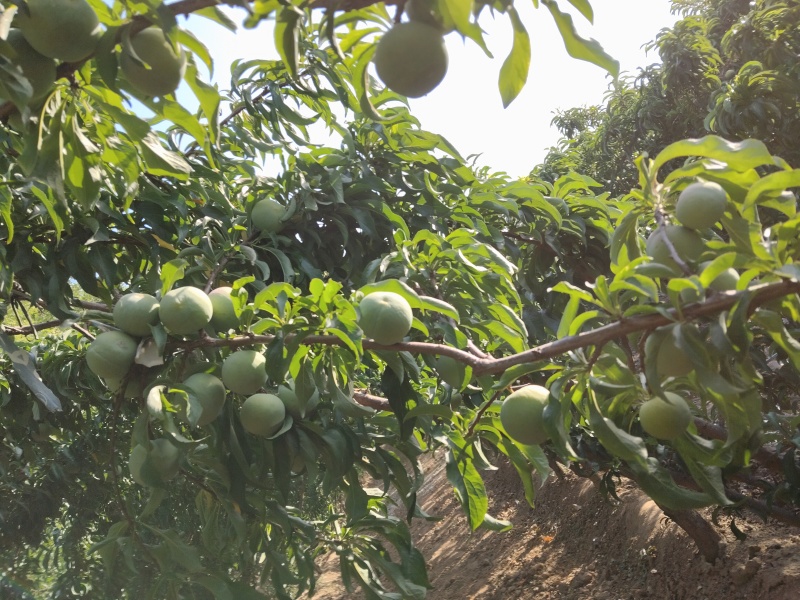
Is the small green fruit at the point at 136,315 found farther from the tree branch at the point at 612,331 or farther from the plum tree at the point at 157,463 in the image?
the tree branch at the point at 612,331

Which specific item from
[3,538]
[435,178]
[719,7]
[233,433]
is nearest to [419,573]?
[233,433]

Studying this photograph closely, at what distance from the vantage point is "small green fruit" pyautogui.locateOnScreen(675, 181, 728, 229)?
856 millimetres

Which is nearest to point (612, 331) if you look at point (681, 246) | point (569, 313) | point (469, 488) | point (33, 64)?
point (569, 313)

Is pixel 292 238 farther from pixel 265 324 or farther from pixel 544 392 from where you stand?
pixel 544 392

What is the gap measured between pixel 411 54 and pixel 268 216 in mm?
1384

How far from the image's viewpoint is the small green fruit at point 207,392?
3.86 ft

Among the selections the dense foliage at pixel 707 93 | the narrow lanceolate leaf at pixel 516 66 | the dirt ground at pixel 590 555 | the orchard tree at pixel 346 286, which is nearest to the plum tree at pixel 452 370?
the orchard tree at pixel 346 286

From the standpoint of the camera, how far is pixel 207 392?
1183mm

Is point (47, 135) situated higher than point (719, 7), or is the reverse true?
point (719, 7)

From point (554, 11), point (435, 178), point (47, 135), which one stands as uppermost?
point (435, 178)

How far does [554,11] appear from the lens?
72cm

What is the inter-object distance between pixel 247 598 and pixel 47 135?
1275 millimetres

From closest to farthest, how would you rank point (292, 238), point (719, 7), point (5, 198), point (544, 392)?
point (544, 392) < point (5, 198) < point (292, 238) < point (719, 7)

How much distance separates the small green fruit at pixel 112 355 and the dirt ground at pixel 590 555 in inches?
108
